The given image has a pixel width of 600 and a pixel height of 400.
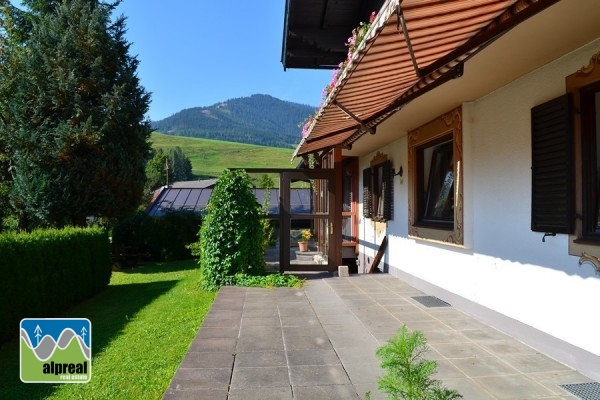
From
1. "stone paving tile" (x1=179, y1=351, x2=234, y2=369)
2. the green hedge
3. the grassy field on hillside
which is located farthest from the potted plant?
the grassy field on hillside

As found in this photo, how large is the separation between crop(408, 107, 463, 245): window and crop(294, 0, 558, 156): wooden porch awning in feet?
3.76

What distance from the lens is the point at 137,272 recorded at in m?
15.2

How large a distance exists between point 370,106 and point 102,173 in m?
10.9

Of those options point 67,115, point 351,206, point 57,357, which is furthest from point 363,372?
point 67,115

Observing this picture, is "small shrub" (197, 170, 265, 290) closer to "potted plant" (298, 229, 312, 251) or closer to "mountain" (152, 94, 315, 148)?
"potted plant" (298, 229, 312, 251)

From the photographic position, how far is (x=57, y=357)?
4.59m

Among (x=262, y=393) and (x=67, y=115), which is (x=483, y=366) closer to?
(x=262, y=393)

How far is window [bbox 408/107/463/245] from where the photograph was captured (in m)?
6.25

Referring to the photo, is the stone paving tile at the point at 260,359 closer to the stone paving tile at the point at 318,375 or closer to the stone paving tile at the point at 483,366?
the stone paving tile at the point at 318,375

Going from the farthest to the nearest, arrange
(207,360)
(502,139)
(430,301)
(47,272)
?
(47,272), (430,301), (502,139), (207,360)

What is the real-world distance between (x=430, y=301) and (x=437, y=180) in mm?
2159

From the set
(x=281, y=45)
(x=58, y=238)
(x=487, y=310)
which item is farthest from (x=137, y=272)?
(x=487, y=310)

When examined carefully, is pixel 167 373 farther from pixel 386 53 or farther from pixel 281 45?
pixel 281 45

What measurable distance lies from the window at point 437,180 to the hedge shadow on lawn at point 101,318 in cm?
516
